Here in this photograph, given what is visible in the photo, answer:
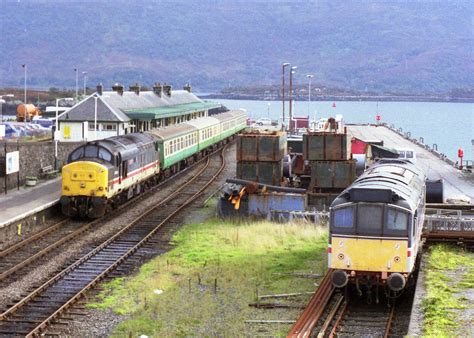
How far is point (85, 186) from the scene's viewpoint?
32094 millimetres

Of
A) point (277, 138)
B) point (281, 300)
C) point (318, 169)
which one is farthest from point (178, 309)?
point (277, 138)

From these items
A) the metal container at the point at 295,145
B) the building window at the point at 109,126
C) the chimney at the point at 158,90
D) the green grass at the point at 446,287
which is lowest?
the green grass at the point at 446,287

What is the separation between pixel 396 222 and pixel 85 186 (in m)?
16.4

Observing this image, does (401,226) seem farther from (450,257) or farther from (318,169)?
(318,169)

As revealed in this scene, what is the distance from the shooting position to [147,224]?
32.0 m

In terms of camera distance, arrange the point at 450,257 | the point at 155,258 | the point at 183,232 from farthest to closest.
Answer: the point at 183,232 < the point at 155,258 < the point at 450,257

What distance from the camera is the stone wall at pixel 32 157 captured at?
37875 millimetres

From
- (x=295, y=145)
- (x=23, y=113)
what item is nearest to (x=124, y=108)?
(x=295, y=145)

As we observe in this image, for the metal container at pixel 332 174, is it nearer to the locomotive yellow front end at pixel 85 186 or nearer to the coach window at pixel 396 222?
the locomotive yellow front end at pixel 85 186

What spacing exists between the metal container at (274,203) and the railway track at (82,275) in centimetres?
359

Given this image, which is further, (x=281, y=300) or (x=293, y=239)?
(x=293, y=239)

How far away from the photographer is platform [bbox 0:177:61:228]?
3019 cm

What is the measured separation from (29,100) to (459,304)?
407 feet

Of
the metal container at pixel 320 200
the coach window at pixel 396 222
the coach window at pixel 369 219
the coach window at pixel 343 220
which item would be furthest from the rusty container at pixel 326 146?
the coach window at pixel 396 222
